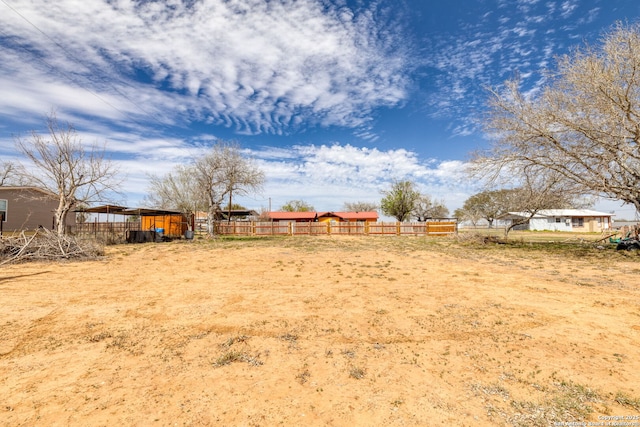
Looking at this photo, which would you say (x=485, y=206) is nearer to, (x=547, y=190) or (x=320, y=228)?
(x=320, y=228)

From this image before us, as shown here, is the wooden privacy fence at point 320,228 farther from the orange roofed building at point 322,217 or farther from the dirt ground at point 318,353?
the dirt ground at point 318,353

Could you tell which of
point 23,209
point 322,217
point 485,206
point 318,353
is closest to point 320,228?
point 322,217

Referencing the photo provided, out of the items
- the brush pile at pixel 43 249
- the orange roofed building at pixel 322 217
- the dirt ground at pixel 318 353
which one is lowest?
the dirt ground at pixel 318 353

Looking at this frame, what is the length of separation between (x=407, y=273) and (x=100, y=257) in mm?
12096

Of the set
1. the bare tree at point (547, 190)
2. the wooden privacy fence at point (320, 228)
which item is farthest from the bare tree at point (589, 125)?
the wooden privacy fence at point (320, 228)

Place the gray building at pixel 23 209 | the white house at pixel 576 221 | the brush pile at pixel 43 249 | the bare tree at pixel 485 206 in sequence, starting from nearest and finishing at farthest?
the brush pile at pixel 43 249, the gray building at pixel 23 209, the white house at pixel 576 221, the bare tree at pixel 485 206

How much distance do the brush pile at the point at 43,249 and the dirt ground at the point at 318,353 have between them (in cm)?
432

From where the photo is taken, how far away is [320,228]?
29.3 meters

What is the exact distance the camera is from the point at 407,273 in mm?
8922

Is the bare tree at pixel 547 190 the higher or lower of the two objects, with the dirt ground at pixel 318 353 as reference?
higher

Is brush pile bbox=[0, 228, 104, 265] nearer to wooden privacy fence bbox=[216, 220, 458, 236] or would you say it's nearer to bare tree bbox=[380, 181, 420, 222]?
wooden privacy fence bbox=[216, 220, 458, 236]

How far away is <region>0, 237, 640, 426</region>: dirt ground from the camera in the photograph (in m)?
2.56

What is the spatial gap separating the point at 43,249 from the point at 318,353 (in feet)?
41.5

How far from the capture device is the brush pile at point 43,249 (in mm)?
10287
